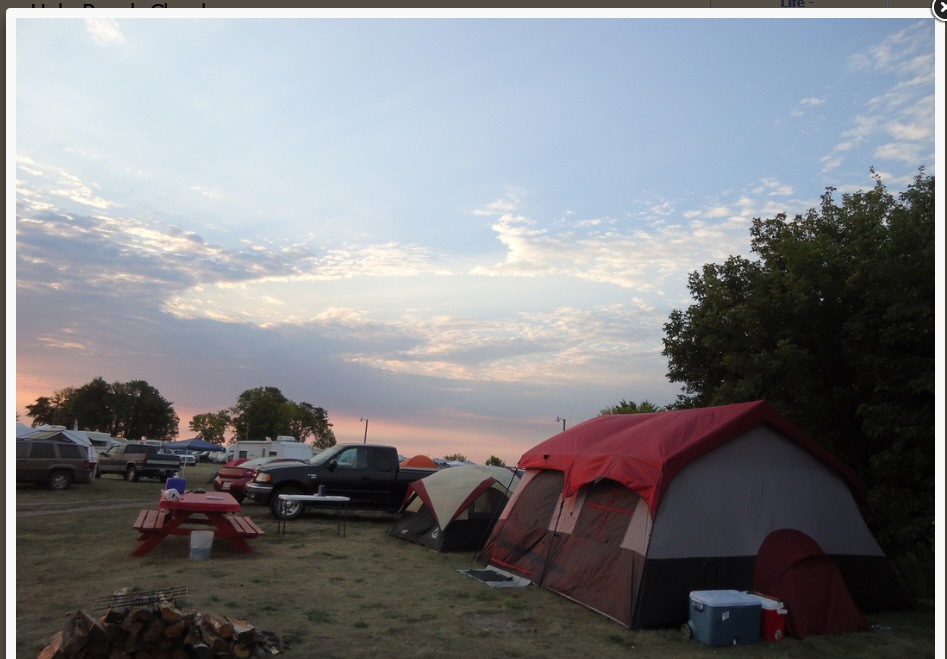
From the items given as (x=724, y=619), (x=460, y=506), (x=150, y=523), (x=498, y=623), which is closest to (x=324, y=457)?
Answer: (x=460, y=506)

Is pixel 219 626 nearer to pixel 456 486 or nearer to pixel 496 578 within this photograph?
pixel 496 578

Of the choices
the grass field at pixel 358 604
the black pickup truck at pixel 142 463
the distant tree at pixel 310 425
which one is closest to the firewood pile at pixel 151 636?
the grass field at pixel 358 604

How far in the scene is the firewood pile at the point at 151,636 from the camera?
5660 mm

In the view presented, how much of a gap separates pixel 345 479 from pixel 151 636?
11417 mm

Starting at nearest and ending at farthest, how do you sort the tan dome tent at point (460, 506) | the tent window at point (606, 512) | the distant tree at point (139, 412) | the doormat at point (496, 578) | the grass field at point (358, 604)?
the grass field at point (358, 604), the tent window at point (606, 512), the doormat at point (496, 578), the tan dome tent at point (460, 506), the distant tree at point (139, 412)

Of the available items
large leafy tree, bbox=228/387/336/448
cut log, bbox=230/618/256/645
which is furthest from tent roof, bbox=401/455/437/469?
large leafy tree, bbox=228/387/336/448

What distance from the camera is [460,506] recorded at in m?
13.1

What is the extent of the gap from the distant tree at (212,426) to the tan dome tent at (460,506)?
91.8m

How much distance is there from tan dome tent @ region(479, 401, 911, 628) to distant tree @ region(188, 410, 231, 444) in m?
96.9

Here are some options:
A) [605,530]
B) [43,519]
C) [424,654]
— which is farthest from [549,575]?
[43,519]

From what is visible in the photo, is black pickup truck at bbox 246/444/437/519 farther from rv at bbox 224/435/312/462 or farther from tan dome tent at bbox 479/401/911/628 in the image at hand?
rv at bbox 224/435/312/462

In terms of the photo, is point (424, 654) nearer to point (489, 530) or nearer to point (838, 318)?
point (489, 530)

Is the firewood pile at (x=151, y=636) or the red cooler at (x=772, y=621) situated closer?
the firewood pile at (x=151, y=636)

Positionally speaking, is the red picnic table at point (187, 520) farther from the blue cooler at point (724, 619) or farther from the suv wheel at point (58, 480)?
the suv wheel at point (58, 480)
